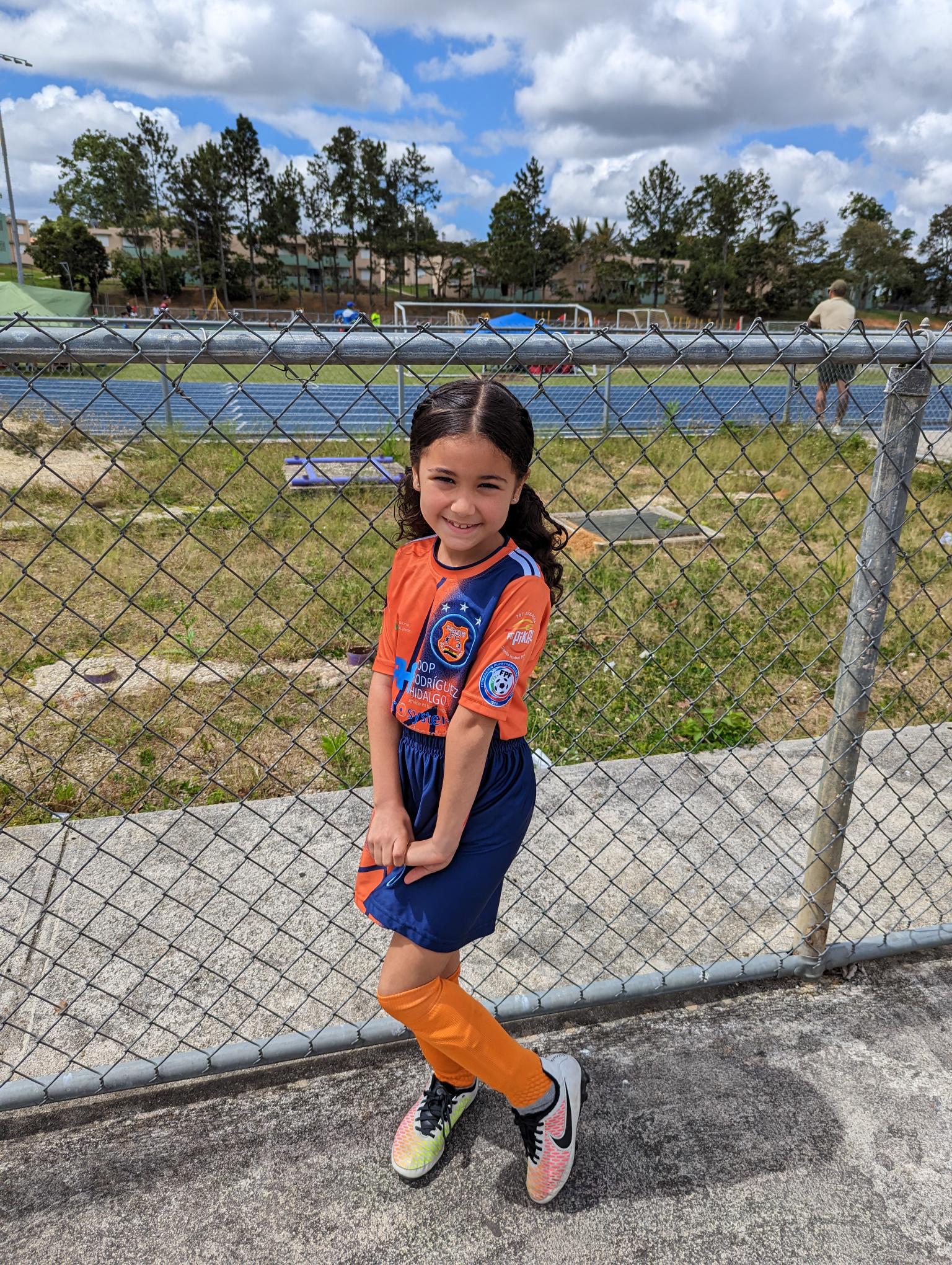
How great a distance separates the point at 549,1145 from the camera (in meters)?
1.70

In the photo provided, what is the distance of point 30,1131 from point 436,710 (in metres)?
1.42

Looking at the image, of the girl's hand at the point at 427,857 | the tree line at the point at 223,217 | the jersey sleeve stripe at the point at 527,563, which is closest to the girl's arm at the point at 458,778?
the girl's hand at the point at 427,857

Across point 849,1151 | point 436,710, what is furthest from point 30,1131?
Result: point 849,1151

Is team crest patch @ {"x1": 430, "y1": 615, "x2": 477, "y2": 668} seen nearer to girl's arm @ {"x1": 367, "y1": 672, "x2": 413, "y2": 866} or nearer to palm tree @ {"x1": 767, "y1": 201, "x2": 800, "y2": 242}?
girl's arm @ {"x1": 367, "y1": 672, "x2": 413, "y2": 866}

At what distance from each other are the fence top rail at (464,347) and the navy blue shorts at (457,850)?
74 centimetres

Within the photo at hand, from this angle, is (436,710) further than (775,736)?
No

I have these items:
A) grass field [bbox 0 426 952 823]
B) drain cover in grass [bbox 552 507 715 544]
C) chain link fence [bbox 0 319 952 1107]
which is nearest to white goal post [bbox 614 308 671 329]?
drain cover in grass [bbox 552 507 715 544]

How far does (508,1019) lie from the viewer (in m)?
2.12

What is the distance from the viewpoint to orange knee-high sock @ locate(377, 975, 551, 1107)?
60.6 inches

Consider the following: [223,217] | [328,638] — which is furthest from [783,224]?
[328,638]

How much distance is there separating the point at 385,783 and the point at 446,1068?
0.73 meters

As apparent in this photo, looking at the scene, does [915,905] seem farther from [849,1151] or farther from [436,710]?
[436,710]

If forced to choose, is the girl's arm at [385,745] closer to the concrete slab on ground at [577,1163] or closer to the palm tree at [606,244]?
the concrete slab on ground at [577,1163]

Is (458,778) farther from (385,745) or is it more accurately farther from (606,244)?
(606,244)
